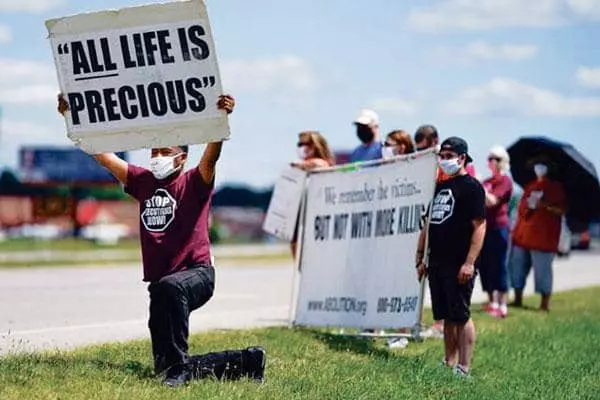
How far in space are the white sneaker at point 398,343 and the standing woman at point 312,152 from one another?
7.13ft

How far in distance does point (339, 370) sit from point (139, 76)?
9.26 ft

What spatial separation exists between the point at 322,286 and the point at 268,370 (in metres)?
3.84

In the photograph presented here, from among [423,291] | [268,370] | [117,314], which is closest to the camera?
[268,370]

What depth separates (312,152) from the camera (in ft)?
47.5

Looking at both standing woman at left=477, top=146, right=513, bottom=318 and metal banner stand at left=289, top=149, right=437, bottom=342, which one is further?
standing woman at left=477, top=146, right=513, bottom=318

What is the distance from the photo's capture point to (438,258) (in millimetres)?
11203

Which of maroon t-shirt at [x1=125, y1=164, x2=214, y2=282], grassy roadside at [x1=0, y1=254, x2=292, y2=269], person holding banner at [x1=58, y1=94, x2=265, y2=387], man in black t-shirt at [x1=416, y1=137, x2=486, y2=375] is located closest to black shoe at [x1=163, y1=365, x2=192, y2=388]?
person holding banner at [x1=58, y1=94, x2=265, y2=387]

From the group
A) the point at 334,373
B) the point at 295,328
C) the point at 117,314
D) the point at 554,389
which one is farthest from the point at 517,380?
the point at 117,314

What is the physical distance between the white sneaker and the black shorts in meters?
1.71

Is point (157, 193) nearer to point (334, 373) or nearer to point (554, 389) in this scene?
point (334, 373)

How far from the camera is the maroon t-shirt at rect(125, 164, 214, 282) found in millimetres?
9406

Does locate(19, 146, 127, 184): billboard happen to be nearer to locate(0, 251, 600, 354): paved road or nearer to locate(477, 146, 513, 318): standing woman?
locate(0, 251, 600, 354): paved road

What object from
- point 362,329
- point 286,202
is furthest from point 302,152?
point 362,329

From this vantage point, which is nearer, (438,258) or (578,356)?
(438,258)
